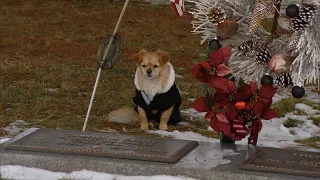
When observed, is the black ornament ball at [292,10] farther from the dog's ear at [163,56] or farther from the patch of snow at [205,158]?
the dog's ear at [163,56]

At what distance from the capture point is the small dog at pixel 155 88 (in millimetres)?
7094

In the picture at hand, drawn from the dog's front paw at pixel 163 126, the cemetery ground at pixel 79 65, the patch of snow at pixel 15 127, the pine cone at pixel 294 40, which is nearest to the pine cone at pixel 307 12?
the pine cone at pixel 294 40

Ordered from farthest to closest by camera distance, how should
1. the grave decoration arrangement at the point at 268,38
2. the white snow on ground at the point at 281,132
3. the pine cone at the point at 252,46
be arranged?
the white snow on ground at the point at 281,132
the pine cone at the point at 252,46
the grave decoration arrangement at the point at 268,38

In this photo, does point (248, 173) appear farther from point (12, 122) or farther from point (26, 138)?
point (12, 122)

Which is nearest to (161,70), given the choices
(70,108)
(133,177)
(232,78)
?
(70,108)

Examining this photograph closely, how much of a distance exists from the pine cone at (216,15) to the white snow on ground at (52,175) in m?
1.35

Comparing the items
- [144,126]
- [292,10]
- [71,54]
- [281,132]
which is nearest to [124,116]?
[144,126]

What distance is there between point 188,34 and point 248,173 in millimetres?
10125

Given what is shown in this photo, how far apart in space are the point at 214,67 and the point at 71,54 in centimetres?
737

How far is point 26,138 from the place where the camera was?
4934mm

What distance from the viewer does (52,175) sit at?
14.8 feet

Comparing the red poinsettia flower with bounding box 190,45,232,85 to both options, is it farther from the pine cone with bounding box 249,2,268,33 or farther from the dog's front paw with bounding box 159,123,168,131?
the dog's front paw with bounding box 159,123,168,131

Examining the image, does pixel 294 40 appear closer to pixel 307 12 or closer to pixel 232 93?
pixel 307 12

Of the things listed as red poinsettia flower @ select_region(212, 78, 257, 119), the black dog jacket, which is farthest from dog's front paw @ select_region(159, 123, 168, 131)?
red poinsettia flower @ select_region(212, 78, 257, 119)
